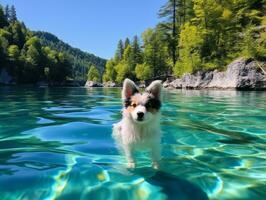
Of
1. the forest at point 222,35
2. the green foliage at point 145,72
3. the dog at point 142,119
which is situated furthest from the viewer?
the green foliage at point 145,72

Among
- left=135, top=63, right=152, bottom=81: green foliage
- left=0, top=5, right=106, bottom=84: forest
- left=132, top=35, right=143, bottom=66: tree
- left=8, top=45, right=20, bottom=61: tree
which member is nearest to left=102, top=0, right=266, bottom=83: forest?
left=135, top=63, right=152, bottom=81: green foliage

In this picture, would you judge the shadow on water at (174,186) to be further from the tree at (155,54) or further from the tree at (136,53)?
the tree at (136,53)

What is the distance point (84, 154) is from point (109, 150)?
0.56m

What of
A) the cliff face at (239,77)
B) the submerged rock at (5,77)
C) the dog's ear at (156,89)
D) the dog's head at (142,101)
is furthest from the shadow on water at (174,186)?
the submerged rock at (5,77)

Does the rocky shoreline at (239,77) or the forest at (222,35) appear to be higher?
the forest at (222,35)

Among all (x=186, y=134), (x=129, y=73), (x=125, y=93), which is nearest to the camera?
(x=125, y=93)

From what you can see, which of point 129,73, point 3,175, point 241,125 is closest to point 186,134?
point 241,125

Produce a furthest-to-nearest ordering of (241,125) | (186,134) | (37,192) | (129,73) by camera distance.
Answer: (129,73) → (241,125) → (186,134) → (37,192)

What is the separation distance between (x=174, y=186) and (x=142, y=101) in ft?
4.30

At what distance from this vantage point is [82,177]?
4.66 meters

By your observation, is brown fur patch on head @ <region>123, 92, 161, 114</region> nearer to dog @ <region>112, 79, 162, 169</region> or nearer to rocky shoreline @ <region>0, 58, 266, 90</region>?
dog @ <region>112, 79, 162, 169</region>

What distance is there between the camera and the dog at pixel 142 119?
4746mm

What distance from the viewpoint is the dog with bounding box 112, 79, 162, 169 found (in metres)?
4.75

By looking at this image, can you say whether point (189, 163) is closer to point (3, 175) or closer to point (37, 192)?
point (37, 192)
